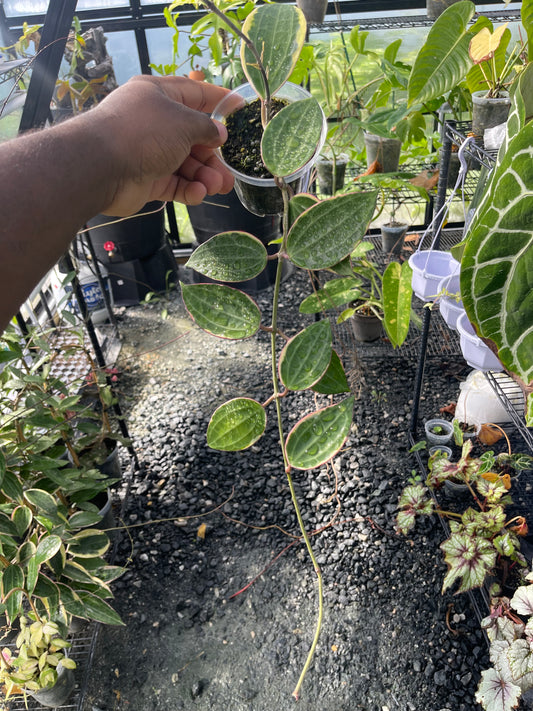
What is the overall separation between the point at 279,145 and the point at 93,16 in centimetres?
238

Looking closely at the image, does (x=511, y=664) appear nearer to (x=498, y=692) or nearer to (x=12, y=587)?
(x=498, y=692)

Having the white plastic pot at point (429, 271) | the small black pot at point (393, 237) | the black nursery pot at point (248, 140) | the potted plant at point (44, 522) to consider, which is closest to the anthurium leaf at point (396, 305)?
the white plastic pot at point (429, 271)

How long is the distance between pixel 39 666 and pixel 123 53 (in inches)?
97.7

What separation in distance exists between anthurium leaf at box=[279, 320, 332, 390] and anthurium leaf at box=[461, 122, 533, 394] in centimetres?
20

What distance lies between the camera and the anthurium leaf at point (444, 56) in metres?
1.19

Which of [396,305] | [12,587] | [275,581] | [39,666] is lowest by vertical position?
[275,581]

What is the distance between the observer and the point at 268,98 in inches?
20.8

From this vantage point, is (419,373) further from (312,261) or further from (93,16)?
(93,16)

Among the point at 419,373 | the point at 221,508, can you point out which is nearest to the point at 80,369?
the point at 221,508

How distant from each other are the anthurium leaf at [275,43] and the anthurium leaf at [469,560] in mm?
1043

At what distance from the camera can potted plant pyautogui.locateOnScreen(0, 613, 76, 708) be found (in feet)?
3.29

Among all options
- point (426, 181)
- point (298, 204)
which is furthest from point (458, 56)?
point (298, 204)

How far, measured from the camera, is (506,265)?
469 mm

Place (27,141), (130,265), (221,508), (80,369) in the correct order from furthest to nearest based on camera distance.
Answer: (130,265), (80,369), (221,508), (27,141)
